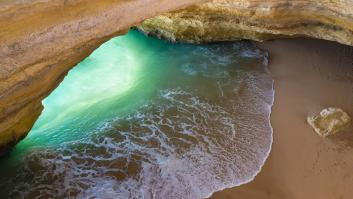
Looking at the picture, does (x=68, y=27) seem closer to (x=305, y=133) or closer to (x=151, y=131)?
(x=151, y=131)

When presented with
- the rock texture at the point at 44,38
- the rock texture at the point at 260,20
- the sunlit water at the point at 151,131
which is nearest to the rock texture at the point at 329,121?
A: the sunlit water at the point at 151,131

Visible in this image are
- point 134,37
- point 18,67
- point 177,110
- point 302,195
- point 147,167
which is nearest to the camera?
point 18,67

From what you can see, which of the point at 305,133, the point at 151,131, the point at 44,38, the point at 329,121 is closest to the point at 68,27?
the point at 44,38

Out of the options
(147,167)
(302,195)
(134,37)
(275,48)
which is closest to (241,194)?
(302,195)

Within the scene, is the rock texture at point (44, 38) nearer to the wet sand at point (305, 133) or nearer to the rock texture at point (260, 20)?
the rock texture at point (260, 20)

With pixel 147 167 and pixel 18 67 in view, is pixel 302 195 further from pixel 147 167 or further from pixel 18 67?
pixel 18 67

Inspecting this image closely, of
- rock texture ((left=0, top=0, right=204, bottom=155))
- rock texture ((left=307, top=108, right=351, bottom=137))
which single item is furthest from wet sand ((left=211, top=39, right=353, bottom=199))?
rock texture ((left=0, top=0, right=204, bottom=155))
